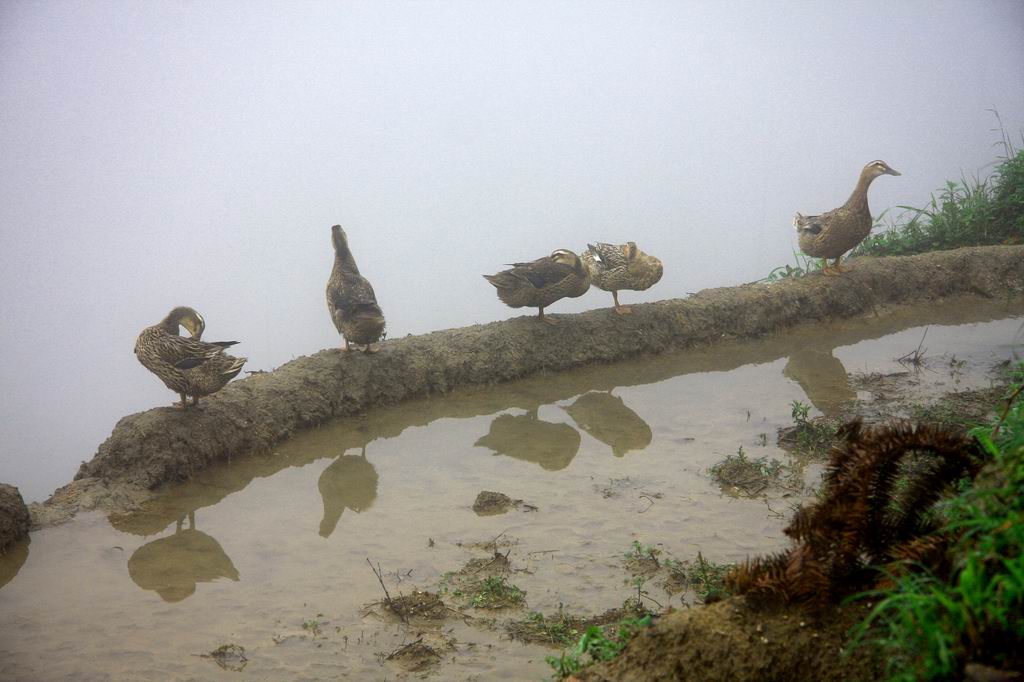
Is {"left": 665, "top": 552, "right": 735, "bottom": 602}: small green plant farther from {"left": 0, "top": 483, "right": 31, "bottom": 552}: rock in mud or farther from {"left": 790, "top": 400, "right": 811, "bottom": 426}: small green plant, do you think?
{"left": 0, "top": 483, "right": 31, "bottom": 552}: rock in mud

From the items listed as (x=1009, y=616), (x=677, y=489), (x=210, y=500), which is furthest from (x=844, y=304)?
(x=1009, y=616)

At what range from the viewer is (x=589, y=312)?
7.75m

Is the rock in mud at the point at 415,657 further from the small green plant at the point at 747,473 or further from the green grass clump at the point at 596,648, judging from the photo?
the small green plant at the point at 747,473

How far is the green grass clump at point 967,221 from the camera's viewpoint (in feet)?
30.1

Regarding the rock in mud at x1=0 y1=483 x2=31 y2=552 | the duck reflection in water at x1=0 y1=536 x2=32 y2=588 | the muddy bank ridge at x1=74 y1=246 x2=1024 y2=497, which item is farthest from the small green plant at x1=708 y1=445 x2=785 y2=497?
the rock in mud at x1=0 y1=483 x2=31 y2=552

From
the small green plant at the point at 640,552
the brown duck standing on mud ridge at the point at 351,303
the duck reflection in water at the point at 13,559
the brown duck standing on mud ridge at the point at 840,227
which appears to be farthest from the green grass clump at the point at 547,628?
the brown duck standing on mud ridge at the point at 840,227

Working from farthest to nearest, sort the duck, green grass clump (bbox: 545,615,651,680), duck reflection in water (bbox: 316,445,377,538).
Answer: the duck, duck reflection in water (bbox: 316,445,377,538), green grass clump (bbox: 545,615,651,680)

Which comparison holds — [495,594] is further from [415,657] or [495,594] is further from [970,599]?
[970,599]

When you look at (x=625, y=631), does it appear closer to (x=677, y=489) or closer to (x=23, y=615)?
(x=677, y=489)

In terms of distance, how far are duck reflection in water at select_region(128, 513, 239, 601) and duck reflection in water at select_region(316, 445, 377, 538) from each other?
0.61 m

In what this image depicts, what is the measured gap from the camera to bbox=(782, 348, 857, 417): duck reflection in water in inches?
242

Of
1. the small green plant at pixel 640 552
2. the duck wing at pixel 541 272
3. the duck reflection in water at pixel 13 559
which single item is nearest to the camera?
the small green plant at pixel 640 552

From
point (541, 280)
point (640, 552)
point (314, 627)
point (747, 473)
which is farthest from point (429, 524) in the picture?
point (541, 280)

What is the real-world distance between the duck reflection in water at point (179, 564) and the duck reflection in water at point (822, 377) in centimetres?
416
